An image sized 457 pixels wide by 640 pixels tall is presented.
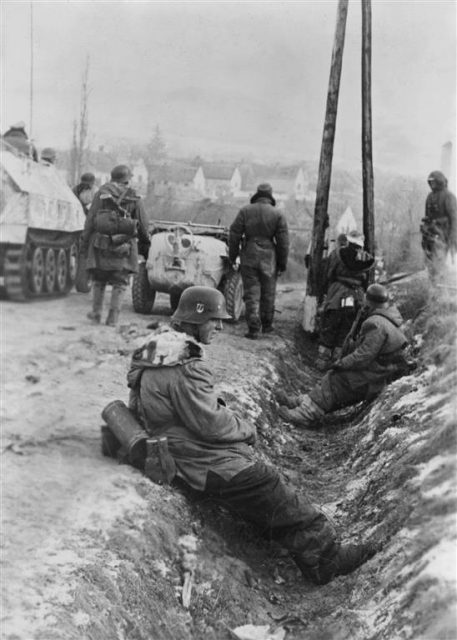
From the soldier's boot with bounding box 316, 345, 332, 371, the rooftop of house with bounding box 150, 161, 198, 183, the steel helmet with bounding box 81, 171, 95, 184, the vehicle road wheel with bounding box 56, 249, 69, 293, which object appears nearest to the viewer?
the soldier's boot with bounding box 316, 345, 332, 371

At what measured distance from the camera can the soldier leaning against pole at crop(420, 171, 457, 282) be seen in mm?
11617

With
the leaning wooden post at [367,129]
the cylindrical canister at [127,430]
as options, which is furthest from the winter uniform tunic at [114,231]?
the cylindrical canister at [127,430]

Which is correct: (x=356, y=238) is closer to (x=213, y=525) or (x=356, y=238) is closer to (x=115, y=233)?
(x=115, y=233)

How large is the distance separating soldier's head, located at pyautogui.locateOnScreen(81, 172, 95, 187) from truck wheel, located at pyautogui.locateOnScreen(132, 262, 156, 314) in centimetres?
344

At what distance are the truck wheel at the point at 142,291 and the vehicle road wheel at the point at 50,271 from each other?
1.80 m

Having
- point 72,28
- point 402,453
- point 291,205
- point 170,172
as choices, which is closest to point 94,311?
point 72,28

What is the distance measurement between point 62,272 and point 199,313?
8.76 meters

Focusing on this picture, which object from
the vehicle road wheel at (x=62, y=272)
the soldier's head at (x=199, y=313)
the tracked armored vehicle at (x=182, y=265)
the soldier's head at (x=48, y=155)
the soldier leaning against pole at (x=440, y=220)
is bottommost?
the vehicle road wheel at (x=62, y=272)

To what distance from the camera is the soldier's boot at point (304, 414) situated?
797 centimetres

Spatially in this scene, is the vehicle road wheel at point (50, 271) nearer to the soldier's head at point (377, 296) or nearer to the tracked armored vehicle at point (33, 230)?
the tracked armored vehicle at point (33, 230)

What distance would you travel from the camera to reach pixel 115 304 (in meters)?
9.79

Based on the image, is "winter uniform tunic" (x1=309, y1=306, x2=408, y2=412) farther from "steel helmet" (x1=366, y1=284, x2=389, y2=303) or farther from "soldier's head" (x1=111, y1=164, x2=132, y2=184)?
"soldier's head" (x1=111, y1=164, x2=132, y2=184)

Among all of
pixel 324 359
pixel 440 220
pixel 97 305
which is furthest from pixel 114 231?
pixel 440 220

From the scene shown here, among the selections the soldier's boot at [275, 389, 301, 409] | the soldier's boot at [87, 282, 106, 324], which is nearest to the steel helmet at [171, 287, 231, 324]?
the soldier's boot at [275, 389, 301, 409]
